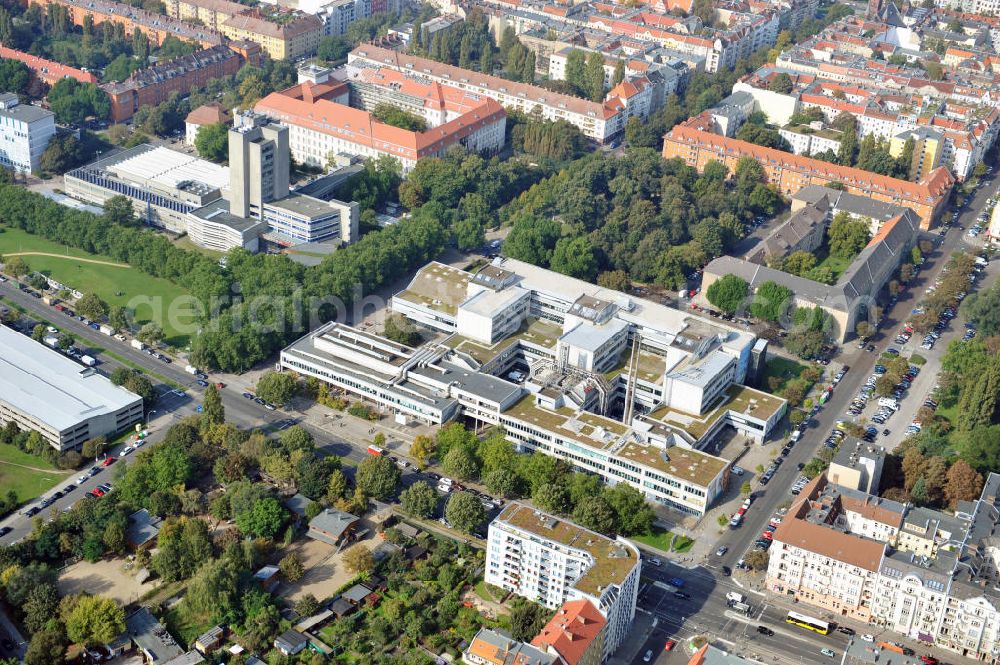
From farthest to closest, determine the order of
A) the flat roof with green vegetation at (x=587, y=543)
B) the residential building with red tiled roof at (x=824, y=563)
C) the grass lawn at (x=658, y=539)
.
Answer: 1. the grass lawn at (x=658, y=539)
2. the residential building with red tiled roof at (x=824, y=563)
3. the flat roof with green vegetation at (x=587, y=543)

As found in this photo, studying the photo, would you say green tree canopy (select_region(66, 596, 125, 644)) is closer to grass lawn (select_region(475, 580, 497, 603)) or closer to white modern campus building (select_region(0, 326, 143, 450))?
white modern campus building (select_region(0, 326, 143, 450))

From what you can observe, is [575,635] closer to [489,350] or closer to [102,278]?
[489,350]

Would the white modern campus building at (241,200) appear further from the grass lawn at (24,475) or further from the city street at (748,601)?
the city street at (748,601)

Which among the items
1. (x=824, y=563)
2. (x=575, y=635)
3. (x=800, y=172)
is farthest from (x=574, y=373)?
(x=800, y=172)

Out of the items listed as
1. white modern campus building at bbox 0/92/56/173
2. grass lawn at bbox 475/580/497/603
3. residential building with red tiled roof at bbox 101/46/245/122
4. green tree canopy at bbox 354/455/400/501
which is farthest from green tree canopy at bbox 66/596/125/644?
residential building with red tiled roof at bbox 101/46/245/122

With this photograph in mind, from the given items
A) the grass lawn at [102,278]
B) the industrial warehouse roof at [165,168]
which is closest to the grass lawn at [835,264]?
the industrial warehouse roof at [165,168]

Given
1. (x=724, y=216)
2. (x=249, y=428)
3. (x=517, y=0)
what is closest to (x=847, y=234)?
(x=724, y=216)

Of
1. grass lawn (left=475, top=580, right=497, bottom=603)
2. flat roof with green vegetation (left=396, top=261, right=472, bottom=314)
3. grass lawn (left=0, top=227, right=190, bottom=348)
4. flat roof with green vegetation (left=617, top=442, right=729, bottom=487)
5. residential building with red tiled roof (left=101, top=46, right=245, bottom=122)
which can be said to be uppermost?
residential building with red tiled roof (left=101, top=46, right=245, bottom=122)
